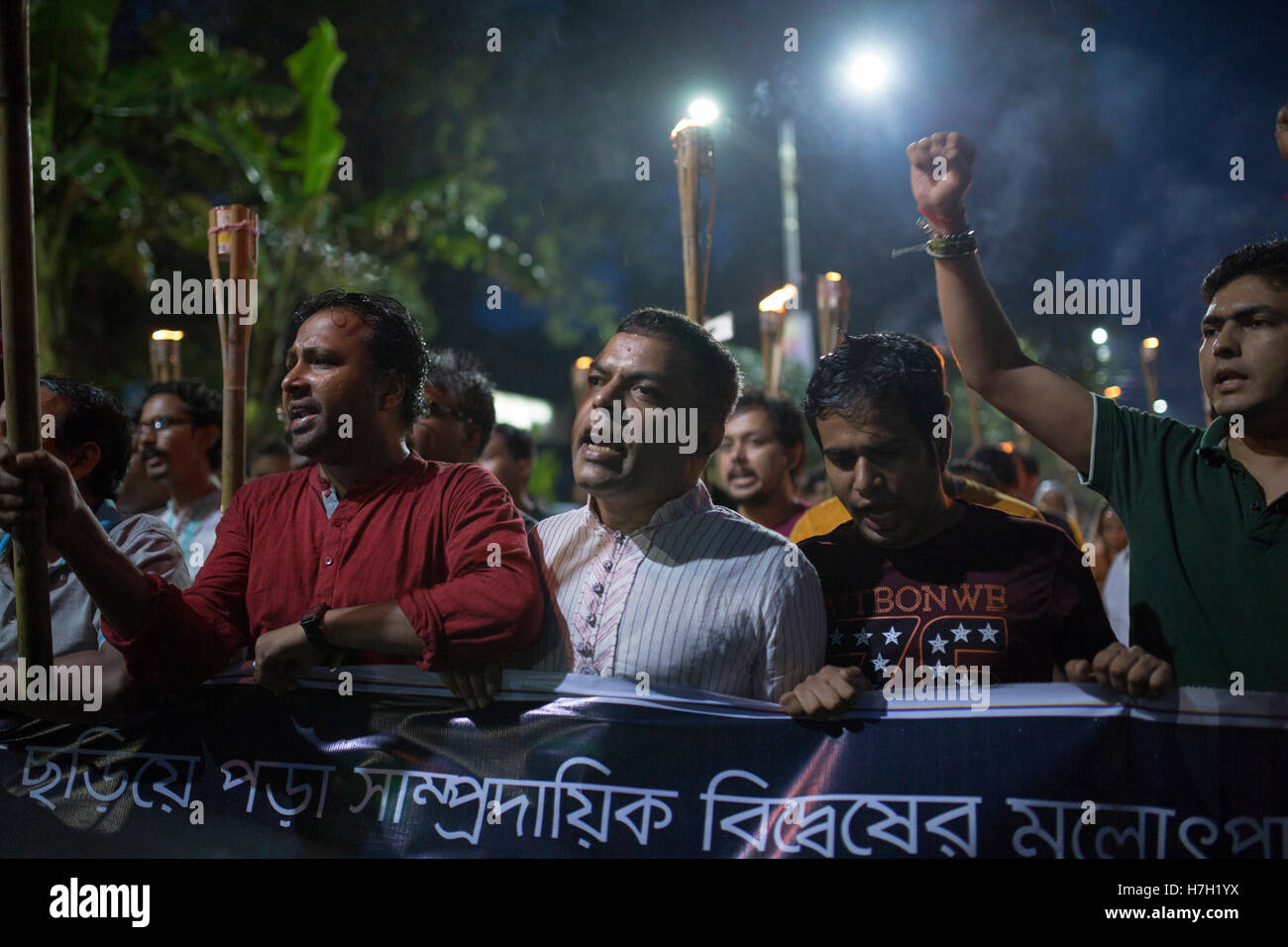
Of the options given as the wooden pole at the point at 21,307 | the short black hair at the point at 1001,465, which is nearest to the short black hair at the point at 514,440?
the short black hair at the point at 1001,465

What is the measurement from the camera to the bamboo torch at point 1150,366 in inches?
252

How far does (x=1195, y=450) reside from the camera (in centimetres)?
239

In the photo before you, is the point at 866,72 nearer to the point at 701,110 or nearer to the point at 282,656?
the point at 701,110

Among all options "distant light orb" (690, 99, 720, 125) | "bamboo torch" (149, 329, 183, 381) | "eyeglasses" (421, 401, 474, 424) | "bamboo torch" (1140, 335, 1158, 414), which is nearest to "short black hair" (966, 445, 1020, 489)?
"bamboo torch" (1140, 335, 1158, 414)

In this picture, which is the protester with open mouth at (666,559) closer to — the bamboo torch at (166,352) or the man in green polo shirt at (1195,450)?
the man in green polo shirt at (1195,450)

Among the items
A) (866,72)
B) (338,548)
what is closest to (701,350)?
(338,548)

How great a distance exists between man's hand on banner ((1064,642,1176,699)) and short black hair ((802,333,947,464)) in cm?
65

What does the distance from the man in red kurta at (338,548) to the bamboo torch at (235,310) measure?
1.99 feet

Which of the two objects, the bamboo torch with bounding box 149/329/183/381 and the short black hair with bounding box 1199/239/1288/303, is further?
the bamboo torch with bounding box 149/329/183/381

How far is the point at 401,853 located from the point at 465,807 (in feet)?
0.63

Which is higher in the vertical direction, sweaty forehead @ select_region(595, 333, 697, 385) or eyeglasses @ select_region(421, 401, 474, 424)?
eyeglasses @ select_region(421, 401, 474, 424)

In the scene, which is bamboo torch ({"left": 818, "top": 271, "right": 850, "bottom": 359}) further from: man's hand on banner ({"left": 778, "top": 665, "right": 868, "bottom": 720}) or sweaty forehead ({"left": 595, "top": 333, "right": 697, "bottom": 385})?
man's hand on banner ({"left": 778, "top": 665, "right": 868, "bottom": 720})

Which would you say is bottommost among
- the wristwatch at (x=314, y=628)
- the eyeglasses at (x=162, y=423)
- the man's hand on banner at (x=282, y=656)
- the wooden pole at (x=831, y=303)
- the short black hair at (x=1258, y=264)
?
the man's hand on banner at (x=282, y=656)

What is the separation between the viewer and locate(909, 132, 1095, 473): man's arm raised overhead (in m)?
2.47
